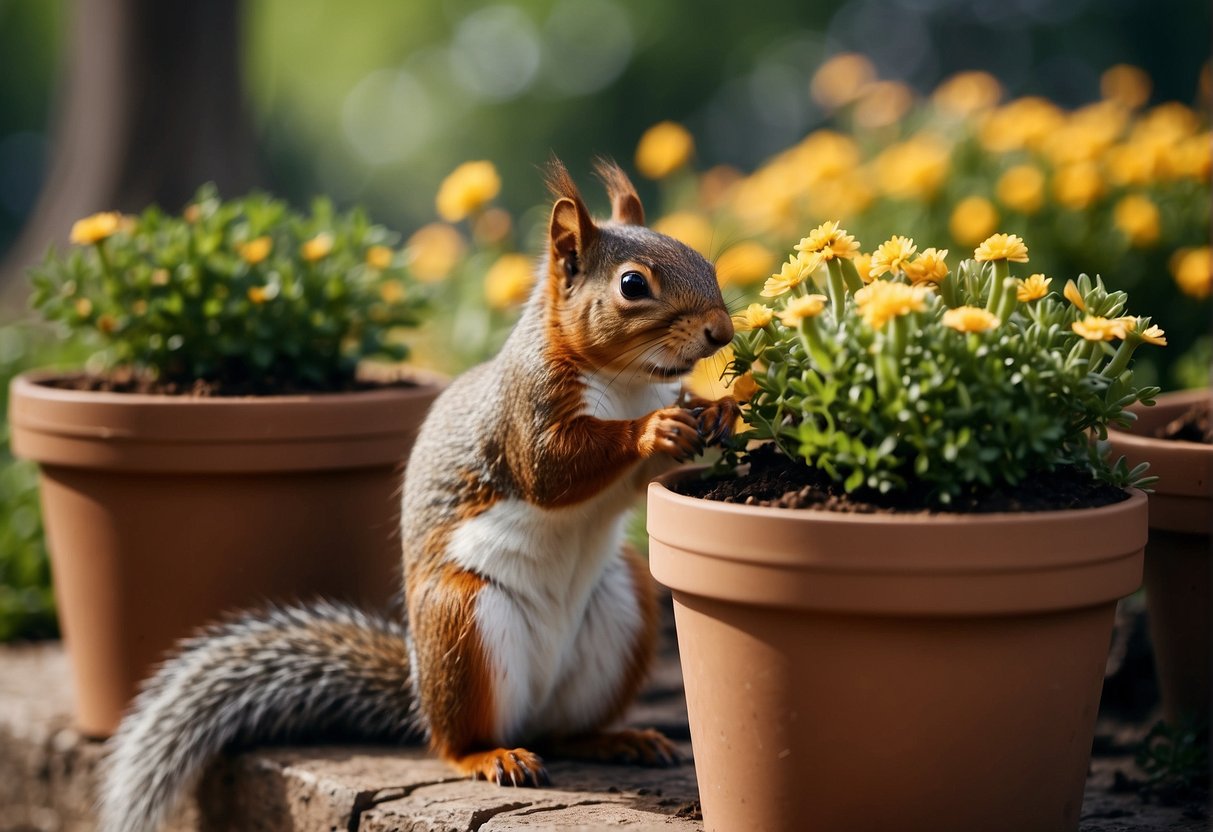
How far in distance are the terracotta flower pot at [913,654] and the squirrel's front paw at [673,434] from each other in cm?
20

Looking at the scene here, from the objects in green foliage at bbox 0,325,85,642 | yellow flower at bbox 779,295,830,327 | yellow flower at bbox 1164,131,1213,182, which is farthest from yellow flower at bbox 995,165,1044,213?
green foliage at bbox 0,325,85,642

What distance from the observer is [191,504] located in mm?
3082

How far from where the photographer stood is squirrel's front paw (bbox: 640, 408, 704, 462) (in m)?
2.25

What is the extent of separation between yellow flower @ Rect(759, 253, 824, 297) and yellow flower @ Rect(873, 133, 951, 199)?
2.13 m

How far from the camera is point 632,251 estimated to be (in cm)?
251

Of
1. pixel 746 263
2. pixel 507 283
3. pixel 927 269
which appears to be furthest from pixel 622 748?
pixel 746 263

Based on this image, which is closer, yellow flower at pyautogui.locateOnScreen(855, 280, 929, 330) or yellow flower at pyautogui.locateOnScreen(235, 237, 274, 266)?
yellow flower at pyautogui.locateOnScreen(855, 280, 929, 330)

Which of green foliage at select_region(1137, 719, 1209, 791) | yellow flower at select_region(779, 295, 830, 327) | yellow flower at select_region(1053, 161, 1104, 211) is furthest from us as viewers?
yellow flower at select_region(1053, 161, 1104, 211)

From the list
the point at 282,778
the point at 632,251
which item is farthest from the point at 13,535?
the point at 632,251

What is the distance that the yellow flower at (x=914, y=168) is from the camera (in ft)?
13.9

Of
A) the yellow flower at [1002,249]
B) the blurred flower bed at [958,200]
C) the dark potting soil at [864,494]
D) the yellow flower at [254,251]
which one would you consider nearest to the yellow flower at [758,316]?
the dark potting soil at [864,494]

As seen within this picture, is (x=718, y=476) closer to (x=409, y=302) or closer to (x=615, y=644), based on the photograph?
(x=615, y=644)

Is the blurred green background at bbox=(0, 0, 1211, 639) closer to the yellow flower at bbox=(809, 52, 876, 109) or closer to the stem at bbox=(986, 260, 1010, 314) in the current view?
the yellow flower at bbox=(809, 52, 876, 109)

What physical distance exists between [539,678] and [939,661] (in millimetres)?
1029
